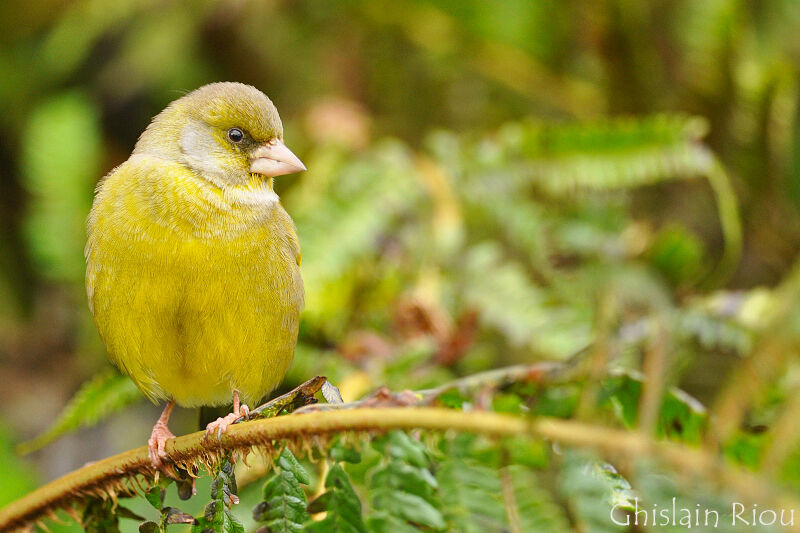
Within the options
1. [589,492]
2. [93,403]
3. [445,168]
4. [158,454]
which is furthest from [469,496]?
[445,168]

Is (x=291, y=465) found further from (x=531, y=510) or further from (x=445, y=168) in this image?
(x=445, y=168)

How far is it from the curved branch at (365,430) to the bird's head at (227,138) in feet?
2.03

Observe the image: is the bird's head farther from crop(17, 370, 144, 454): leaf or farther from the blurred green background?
the blurred green background

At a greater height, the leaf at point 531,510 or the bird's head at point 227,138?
the bird's head at point 227,138

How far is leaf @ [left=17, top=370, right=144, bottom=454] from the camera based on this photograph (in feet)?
6.16

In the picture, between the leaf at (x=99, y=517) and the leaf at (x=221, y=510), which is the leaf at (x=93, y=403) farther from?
the leaf at (x=221, y=510)

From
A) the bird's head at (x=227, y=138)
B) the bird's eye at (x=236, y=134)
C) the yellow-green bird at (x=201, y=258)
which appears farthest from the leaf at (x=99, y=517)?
the bird's eye at (x=236, y=134)

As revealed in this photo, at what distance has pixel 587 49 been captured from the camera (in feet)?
12.4

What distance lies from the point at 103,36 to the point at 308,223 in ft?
7.08

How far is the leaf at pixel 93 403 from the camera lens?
188cm

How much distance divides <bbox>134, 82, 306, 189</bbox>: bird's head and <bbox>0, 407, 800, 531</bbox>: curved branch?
62 cm

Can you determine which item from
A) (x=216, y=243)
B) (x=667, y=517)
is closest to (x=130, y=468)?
(x=216, y=243)

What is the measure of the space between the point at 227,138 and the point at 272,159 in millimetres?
105

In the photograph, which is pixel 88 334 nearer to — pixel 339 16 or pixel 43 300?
pixel 43 300
